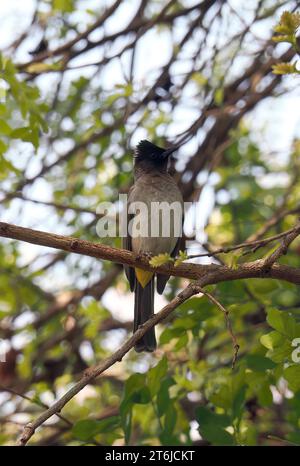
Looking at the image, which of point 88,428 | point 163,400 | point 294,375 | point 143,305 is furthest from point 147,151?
point 294,375

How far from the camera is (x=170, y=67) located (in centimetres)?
458

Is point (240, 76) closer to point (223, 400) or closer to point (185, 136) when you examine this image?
point (185, 136)

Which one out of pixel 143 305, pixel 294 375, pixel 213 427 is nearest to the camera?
pixel 294 375

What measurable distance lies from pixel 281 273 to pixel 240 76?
8.66 feet

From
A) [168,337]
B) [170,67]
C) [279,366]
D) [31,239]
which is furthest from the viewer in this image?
[170,67]

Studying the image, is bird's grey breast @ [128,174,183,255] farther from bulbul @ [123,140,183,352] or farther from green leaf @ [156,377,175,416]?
green leaf @ [156,377,175,416]

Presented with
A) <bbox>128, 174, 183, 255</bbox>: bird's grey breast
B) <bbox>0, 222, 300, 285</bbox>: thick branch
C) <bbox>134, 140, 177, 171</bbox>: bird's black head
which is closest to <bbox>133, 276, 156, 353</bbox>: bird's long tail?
<bbox>128, 174, 183, 255</bbox>: bird's grey breast

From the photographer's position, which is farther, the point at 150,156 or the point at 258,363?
the point at 150,156

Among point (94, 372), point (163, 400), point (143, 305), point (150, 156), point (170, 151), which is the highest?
point (150, 156)

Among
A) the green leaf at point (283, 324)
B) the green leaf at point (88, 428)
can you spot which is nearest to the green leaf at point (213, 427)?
the green leaf at point (88, 428)

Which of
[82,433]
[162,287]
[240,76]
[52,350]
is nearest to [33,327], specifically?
[52,350]

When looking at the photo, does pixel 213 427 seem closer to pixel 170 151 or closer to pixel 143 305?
pixel 143 305

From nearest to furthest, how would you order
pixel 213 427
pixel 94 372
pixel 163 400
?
pixel 94 372
pixel 213 427
pixel 163 400

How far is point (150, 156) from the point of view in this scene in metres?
Result: 5.00
